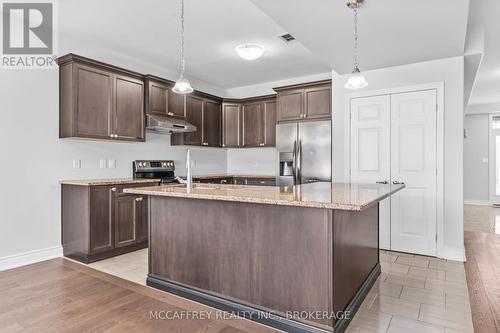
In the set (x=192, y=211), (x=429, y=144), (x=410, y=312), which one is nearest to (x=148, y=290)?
(x=192, y=211)

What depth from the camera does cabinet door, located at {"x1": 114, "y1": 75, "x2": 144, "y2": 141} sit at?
4113mm

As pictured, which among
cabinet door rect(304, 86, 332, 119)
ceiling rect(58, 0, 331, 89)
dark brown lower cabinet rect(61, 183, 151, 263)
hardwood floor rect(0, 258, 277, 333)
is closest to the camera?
hardwood floor rect(0, 258, 277, 333)

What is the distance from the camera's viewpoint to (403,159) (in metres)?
3.98

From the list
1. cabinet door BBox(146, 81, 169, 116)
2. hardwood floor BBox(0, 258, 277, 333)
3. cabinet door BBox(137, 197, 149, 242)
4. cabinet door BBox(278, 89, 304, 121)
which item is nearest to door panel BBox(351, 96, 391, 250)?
cabinet door BBox(278, 89, 304, 121)

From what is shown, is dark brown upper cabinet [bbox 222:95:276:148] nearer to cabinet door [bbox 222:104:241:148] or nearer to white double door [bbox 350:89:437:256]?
cabinet door [bbox 222:104:241:148]

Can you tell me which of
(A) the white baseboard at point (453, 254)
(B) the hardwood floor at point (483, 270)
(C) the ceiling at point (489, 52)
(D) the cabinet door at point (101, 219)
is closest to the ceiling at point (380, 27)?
(C) the ceiling at point (489, 52)

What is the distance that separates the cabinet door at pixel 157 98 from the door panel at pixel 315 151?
6.96ft

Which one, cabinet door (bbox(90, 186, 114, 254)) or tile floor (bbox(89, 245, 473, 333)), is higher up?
cabinet door (bbox(90, 186, 114, 254))

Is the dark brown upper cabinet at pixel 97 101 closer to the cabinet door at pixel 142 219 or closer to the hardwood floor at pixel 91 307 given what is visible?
the cabinet door at pixel 142 219

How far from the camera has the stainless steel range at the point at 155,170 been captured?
4.62 meters

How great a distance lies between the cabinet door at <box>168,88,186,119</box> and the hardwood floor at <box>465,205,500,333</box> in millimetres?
4281

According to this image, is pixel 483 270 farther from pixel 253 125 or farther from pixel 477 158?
pixel 477 158

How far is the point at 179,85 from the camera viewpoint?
9.78 feet

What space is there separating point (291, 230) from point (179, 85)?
1.77m
